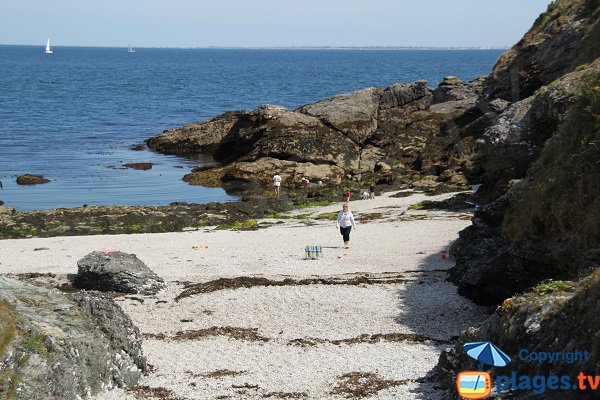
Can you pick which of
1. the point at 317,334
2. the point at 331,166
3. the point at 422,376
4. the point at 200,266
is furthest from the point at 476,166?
the point at 422,376

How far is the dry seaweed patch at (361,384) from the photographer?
14.6 m

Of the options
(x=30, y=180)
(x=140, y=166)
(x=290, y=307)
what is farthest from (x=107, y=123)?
(x=290, y=307)

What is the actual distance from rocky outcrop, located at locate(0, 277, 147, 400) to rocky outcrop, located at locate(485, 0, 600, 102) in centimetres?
3135

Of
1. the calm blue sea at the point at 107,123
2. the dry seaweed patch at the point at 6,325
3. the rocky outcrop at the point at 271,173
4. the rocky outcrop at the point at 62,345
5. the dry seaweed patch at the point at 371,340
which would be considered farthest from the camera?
the rocky outcrop at the point at 271,173

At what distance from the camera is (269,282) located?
23.3 metres

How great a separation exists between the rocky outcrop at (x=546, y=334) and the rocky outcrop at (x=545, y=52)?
29010 mm

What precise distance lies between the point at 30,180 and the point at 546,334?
1606 inches

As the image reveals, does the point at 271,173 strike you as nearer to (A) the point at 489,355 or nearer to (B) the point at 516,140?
(B) the point at 516,140

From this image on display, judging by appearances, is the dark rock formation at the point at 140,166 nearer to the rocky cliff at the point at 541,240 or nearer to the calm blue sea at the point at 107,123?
the calm blue sea at the point at 107,123

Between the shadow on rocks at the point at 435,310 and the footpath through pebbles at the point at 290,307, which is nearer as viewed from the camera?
the footpath through pebbles at the point at 290,307

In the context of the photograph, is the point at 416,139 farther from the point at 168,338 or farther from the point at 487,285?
the point at 168,338

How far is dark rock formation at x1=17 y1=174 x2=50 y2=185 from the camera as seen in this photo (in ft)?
156

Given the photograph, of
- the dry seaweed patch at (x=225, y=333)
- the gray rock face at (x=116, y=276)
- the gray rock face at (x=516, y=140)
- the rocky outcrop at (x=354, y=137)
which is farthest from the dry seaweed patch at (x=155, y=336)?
the rocky outcrop at (x=354, y=137)

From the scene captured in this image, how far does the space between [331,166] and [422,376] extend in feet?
Answer: 107
